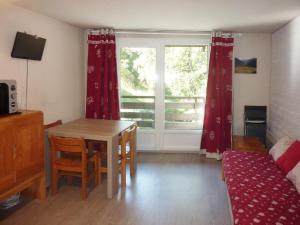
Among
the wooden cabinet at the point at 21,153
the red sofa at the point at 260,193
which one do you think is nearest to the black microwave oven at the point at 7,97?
the wooden cabinet at the point at 21,153

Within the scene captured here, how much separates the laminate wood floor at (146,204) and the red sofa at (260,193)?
441 millimetres

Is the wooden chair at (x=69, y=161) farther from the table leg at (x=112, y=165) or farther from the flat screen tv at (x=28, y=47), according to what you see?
the flat screen tv at (x=28, y=47)

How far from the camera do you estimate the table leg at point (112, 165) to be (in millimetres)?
3631

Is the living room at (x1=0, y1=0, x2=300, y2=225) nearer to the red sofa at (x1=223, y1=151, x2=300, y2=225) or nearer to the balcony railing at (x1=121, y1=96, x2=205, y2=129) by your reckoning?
the balcony railing at (x1=121, y1=96, x2=205, y2=129)

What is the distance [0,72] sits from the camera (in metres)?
3.27

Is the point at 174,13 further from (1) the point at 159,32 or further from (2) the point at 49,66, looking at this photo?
(2) the point at 49,66

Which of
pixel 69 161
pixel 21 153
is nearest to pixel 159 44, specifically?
pixel 69 161

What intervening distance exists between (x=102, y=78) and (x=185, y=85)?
57.5 inches

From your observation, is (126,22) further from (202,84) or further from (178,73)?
(202,84)

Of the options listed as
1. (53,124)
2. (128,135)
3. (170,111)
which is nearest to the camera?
(128,135)

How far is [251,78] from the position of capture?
5.42m

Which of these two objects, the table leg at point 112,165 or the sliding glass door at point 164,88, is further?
the sliding glass door at point 164,88

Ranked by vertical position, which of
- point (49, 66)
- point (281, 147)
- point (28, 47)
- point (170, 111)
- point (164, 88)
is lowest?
point (281, 147)

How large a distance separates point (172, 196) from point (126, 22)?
2.56 m
